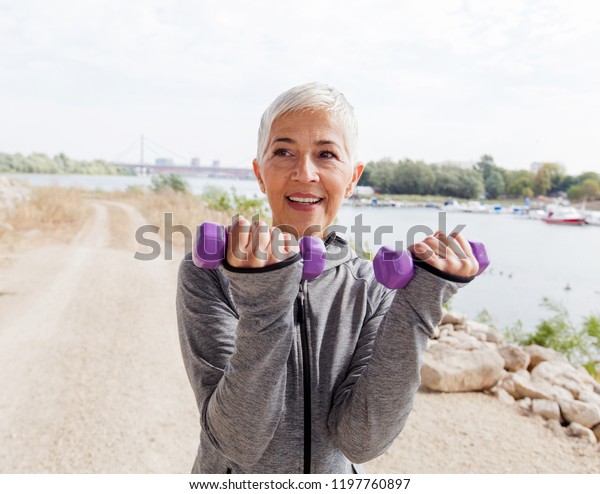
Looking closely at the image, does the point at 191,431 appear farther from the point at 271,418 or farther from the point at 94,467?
the point at 271,418

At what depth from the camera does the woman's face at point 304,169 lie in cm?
78

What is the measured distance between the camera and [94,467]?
2.41 metres

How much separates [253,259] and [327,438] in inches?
14.7

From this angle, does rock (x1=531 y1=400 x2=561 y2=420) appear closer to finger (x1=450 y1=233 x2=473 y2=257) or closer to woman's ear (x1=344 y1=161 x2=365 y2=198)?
woman's ear (x1=344 y1=161 x2=365 y2=198)

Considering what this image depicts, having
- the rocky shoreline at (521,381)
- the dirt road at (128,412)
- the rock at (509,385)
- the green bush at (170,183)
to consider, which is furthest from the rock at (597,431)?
the green bush at (170,183)

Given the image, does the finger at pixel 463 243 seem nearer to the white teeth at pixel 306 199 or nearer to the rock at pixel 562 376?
the white teeth at pixel 306 199

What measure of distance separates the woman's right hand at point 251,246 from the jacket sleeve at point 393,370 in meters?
0.16

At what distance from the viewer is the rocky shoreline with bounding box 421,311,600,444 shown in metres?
2.67

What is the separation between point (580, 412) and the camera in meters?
2.66

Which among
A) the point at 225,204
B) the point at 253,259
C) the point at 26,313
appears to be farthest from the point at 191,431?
the point at 225,204

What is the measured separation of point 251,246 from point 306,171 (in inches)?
9.5

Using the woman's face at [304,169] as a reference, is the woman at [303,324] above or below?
below

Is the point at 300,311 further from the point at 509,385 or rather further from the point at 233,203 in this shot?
the point at 233,203

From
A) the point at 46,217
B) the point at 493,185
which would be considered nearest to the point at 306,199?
the point at 493,185
